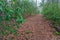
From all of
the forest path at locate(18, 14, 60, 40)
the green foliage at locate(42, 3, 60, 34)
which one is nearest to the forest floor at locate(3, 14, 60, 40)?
the forest path at locate(18, 14, 60, 40)

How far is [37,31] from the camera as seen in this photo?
7.00 metres

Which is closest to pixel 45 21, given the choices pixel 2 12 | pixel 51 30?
pixel 51 30

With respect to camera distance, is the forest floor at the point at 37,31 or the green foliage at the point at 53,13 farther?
the green foliage at the point at 53,13

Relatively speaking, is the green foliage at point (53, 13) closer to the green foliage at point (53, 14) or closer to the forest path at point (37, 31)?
the green foliage at point (53, 14)

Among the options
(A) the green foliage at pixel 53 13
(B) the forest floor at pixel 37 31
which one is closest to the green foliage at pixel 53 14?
(A) the green foliage at pixel 53 13

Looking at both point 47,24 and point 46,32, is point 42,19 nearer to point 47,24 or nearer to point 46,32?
point 47,24

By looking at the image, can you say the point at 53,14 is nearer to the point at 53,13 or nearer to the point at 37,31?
the point at 53,13

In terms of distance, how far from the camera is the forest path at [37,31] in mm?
6441

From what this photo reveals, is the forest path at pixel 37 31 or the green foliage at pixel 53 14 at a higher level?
the green foliage at pixel 53 14

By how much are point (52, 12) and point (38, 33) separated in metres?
1.35

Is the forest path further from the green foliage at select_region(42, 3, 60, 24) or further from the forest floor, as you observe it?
the green foliage at select_region(42, 3, 60, 24)

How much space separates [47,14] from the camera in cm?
802

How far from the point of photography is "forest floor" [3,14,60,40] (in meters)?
6.42

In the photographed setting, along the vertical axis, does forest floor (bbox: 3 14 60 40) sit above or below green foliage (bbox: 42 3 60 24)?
below
